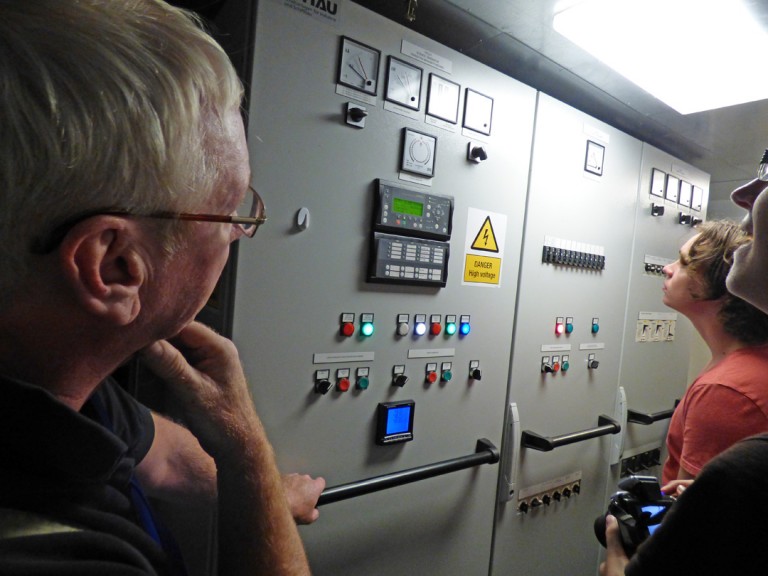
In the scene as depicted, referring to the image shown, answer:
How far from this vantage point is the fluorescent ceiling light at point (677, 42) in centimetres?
139

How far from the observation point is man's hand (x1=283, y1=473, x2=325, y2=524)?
1.21 metres

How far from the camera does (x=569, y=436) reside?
1968mm

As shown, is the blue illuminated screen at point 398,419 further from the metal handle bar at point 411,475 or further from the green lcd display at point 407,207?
the green lcd display at point 407,207

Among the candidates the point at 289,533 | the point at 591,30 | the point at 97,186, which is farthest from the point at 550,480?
the point at 97,186

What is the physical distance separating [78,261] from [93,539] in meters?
0.33

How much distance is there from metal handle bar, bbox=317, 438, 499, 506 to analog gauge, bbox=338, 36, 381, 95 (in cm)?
117

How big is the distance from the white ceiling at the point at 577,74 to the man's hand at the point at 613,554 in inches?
→ 60.4

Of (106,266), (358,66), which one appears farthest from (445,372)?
(106,266)

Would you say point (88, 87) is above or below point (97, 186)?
above

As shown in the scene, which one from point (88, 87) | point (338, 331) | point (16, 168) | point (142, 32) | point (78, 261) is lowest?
point (338, 331)

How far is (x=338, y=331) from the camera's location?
4.47 feet

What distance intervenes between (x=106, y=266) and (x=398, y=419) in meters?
1.08

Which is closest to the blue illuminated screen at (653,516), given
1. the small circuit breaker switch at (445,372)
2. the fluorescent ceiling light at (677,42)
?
the small circuit breaker switch at (445,372)

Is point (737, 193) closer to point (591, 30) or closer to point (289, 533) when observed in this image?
point (591, 30)
